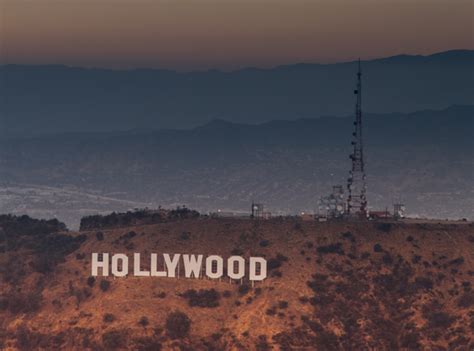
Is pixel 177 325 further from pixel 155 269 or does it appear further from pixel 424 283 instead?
pixel 424 283

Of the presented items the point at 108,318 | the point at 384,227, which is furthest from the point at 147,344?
the point at 384,227

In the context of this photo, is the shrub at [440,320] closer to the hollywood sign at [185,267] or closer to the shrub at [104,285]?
the hollywood sign at [185,267]

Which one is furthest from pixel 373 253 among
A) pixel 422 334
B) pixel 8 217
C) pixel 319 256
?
pixel 8 217

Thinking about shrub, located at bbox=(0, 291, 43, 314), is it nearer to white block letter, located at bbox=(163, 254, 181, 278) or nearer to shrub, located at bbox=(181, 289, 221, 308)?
white block letter, located at bbox=(163, 254, 181, 278)

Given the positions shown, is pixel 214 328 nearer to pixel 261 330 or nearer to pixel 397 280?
pixel 261 330

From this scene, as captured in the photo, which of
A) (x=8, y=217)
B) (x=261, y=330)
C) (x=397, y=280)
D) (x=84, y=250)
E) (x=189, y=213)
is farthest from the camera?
(x=8, y=217)
